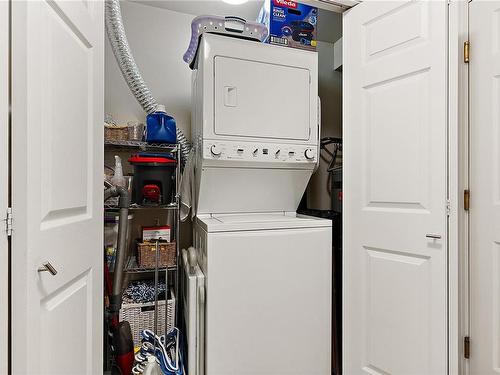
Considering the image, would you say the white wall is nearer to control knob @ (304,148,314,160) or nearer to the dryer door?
the dryer door

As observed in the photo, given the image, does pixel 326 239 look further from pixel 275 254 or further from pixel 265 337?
pixel 265 337

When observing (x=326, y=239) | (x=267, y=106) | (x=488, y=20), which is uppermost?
(x=488, y=20)

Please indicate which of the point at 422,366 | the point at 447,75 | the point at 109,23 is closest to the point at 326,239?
the point at 422,366

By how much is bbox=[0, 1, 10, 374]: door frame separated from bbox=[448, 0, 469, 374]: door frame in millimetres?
1636

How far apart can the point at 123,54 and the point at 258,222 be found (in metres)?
1.39

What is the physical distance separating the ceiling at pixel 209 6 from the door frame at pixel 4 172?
190 centimetres

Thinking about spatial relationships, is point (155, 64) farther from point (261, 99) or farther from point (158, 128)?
point (261, 99)

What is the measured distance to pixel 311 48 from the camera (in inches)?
79.2

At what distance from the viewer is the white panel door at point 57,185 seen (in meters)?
0.75

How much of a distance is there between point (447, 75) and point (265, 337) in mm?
1577

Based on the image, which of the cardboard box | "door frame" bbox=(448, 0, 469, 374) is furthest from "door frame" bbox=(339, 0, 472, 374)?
the cardboard box

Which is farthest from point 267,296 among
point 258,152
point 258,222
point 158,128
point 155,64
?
point 155,64

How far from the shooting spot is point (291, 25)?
2.00m

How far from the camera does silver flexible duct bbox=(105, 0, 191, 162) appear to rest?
1.80 m
